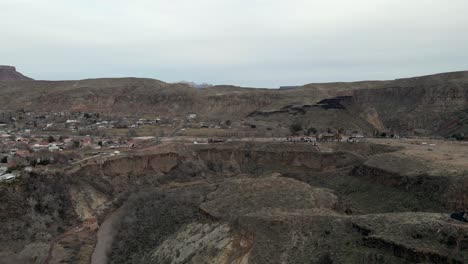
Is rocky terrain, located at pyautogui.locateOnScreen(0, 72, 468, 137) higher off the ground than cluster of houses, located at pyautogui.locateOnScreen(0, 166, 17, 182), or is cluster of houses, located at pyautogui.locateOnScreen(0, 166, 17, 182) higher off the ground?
rocky terrain, located at pyautogui.locateOnScreen(0, 72, 468, 137)

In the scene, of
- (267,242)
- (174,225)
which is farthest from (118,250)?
(267,242)

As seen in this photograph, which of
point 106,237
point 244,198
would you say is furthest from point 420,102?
point 106,237

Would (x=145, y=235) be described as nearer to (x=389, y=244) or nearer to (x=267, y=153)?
(x=389, y=244)

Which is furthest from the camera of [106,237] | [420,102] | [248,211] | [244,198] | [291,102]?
[291,102]

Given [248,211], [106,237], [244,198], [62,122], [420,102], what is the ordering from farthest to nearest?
[420,102]
[62,122]
[106,237]
[244,198]
[248,211]

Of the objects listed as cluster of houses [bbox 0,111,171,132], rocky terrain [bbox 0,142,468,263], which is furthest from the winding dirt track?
cluster of houses [bbox 0,111,171,132]

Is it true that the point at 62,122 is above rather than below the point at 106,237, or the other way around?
above

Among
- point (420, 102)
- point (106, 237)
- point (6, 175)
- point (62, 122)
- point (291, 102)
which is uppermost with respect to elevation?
point (420, 102)

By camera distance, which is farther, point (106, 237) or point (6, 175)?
point (6, 175)

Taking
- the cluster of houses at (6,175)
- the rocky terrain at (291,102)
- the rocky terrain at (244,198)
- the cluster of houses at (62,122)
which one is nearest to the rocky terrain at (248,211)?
the rocky terrain at (244,198)

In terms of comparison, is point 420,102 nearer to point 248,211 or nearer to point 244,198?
point 244,198

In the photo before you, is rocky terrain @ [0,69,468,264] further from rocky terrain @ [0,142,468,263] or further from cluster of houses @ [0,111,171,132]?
cluster of houses @ [0,111,171,132]
